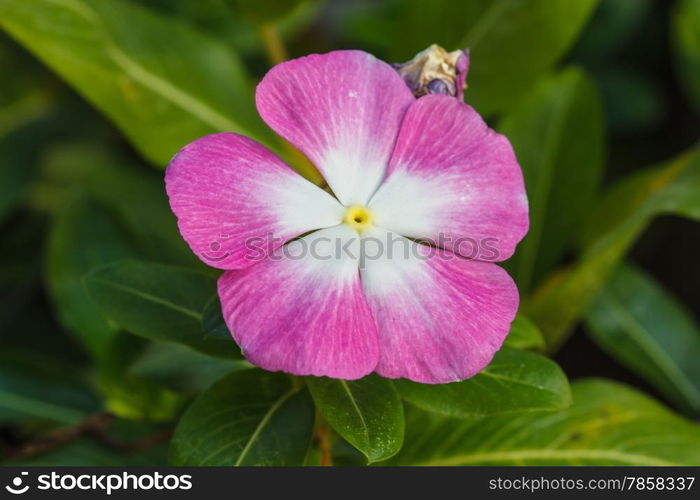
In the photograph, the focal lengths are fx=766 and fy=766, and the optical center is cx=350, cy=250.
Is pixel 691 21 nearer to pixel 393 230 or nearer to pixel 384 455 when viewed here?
pixel 393 230

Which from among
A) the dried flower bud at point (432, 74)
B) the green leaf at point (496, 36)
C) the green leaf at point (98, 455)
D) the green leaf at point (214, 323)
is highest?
the green leaf at point (496, 36)

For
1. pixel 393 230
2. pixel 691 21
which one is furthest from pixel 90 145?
pixel 691 21

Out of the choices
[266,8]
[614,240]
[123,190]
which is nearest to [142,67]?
[266,8]

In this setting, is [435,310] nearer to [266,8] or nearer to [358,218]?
[358,218]

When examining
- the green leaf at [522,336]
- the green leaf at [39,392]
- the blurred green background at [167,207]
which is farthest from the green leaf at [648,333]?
the green leaf at [39,392]

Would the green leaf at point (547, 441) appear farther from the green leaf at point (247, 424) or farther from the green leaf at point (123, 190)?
the green leaf at point (123, 190)

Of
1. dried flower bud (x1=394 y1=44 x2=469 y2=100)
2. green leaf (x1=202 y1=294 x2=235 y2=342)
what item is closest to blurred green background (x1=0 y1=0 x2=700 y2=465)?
green leaf (x1=202 y1=294 x2=235 y2=342)
